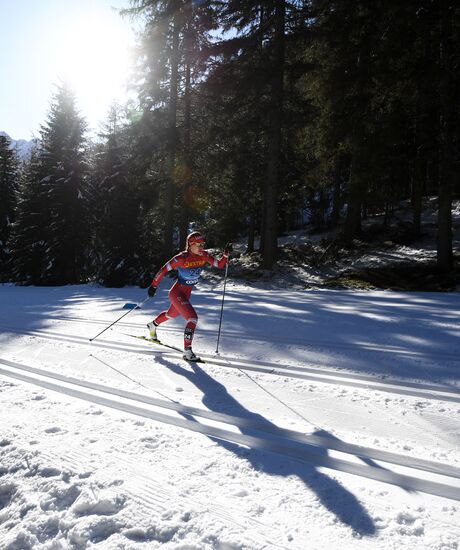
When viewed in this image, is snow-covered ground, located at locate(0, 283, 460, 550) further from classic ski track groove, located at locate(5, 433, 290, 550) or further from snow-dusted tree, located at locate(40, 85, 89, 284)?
snow-dusted tree, located at locate(40, 85, 89, 284)

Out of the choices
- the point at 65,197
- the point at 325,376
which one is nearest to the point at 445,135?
the point at 325,376

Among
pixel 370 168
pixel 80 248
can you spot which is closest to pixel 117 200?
pixel 80 248

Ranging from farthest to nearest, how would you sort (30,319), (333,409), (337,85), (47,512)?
(337,85) → (30,319) → (333,409) → (47,512)

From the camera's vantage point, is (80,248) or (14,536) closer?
(14,536)

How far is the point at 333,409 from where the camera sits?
3.75 metres

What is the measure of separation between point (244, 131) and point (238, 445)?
1612cm

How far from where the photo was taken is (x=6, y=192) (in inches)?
1163

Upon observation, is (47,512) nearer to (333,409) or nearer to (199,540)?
(199,540)

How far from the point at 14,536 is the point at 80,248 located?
2261 cm

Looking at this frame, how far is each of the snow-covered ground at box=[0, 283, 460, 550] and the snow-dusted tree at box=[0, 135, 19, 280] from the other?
26033mm

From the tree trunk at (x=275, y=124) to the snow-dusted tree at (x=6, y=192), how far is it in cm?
2139

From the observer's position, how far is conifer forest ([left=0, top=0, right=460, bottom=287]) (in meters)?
13.6

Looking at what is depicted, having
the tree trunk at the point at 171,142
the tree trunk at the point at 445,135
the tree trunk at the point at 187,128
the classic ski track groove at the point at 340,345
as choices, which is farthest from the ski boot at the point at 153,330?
the tree trunk at the point at 187,128

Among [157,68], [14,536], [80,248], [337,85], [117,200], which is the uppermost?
[157,68]
